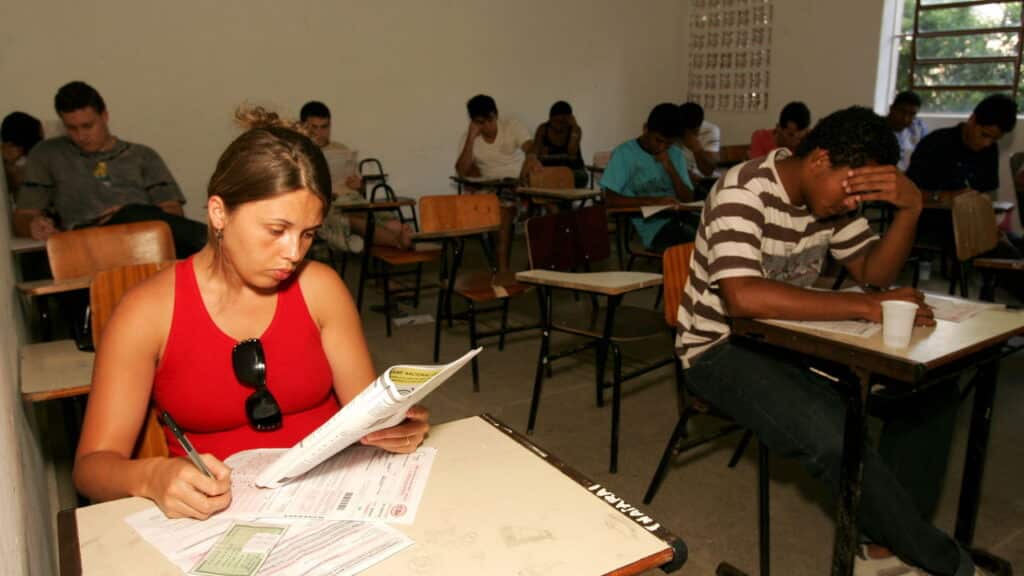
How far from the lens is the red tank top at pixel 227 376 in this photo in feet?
3.96

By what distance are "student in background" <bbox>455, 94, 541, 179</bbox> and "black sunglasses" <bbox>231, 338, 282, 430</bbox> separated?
488 cm

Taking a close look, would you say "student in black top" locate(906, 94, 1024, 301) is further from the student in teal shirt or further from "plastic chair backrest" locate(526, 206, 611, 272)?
"plastic chair backrest" locate(526, 206, 611, 272)


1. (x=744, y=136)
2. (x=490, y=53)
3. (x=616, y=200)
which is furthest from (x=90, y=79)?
(x=744, y=136)

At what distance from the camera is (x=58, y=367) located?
77.0 inches

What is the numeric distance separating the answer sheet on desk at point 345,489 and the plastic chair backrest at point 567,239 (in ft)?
6.40

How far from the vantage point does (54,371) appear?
6.29 ft

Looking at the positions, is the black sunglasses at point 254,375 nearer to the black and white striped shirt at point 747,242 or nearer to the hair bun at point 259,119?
the hair bun at point 259,119

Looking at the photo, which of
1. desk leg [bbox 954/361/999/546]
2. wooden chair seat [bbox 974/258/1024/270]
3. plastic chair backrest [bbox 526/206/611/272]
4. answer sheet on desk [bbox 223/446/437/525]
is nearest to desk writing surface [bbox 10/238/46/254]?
plastic chair backrest [bbox 526/206/611/272]

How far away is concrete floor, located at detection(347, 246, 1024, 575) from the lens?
2156 millimetres

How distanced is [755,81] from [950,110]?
1.96 meters

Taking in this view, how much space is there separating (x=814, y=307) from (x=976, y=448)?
0.70 meters

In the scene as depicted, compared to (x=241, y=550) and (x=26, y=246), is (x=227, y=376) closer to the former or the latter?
(x=241, y=550)

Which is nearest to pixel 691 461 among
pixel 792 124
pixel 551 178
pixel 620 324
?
pixel 620 324

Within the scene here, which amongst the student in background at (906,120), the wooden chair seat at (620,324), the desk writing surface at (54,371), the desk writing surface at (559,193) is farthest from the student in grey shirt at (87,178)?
the student in background at (906,120)
